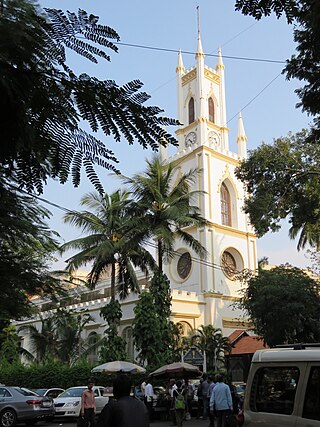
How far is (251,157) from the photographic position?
2153cm

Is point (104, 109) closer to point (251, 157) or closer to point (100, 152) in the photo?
point (100, 152)

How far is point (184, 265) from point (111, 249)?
1523 centimetres

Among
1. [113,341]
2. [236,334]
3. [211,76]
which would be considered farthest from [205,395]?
[211,76]

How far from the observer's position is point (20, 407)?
1772 centimetres

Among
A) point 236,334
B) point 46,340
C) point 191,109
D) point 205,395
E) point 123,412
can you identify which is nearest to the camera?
point 123,412

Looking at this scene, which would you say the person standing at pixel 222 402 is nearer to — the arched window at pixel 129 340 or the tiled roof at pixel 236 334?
the arched window at pixel 129 340

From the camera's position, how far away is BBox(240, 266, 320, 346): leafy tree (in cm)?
2494

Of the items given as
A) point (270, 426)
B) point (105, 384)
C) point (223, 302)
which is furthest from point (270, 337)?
point (270, 426)

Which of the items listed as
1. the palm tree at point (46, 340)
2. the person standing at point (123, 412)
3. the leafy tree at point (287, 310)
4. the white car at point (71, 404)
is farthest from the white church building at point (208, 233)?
the person standing at point (123, 412)

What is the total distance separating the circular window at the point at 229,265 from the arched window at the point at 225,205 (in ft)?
8.77

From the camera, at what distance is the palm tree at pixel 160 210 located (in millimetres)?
24469

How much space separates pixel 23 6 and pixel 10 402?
16.9 metres

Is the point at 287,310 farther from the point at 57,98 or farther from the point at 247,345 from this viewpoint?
the point at 57,98

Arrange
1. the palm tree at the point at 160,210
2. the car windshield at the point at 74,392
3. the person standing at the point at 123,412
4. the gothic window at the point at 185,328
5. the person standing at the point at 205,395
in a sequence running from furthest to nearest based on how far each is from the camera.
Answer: the gothic window at the point at 185,328, the palm tree at the point at 160,210, the car windshield at the point at 74,392, the person standing at the point at 205,395, the person standing at the point at 123,412
